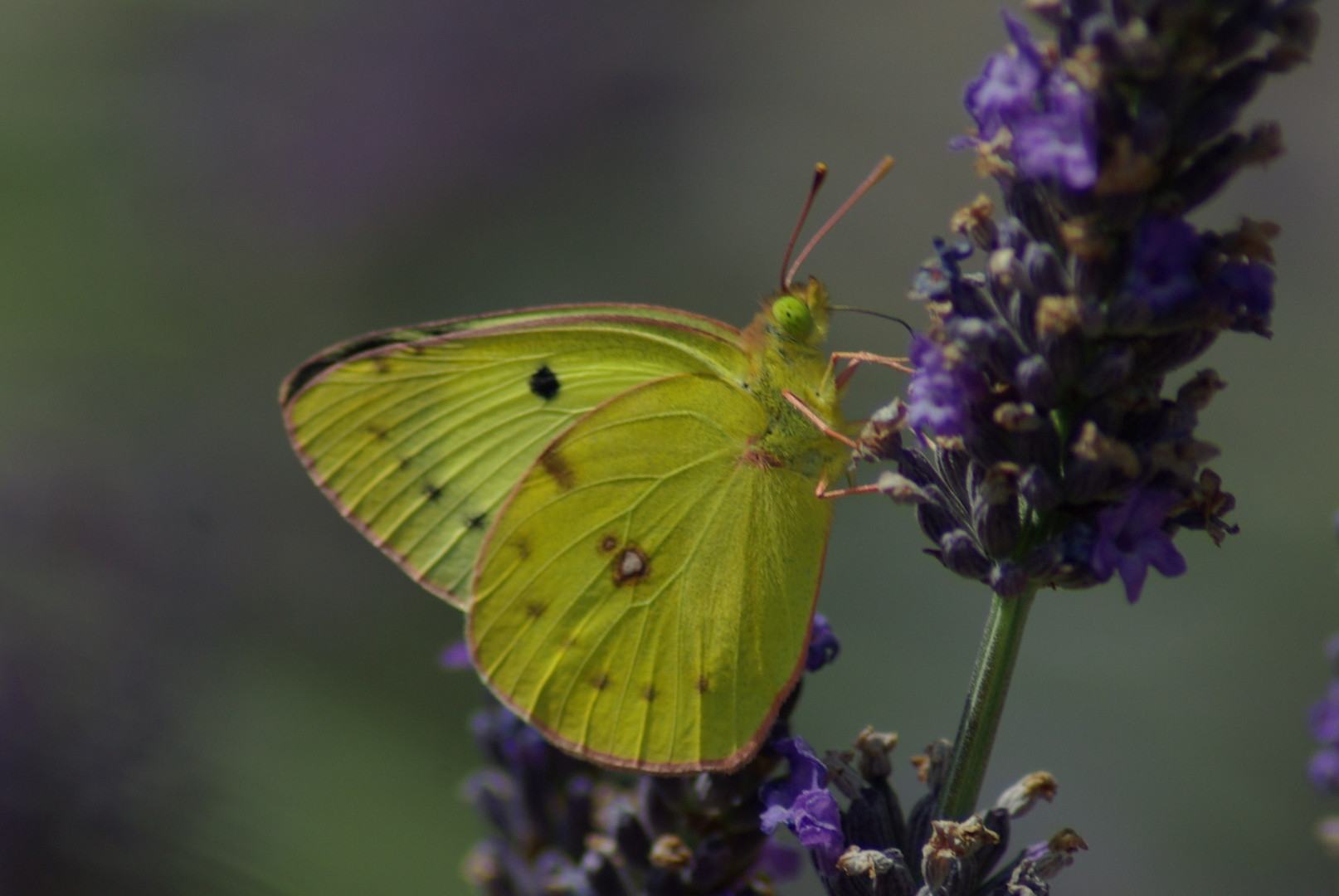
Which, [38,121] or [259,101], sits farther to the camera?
[259,101]

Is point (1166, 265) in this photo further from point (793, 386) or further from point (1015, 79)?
point (793, 386)

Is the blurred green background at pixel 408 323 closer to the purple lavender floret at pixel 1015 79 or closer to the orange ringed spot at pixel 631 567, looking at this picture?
the orange ringed spot at pixel 631 567

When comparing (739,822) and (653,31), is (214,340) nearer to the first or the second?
(653,31)

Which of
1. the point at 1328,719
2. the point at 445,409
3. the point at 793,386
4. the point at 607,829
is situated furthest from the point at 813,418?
the point at 1328,719

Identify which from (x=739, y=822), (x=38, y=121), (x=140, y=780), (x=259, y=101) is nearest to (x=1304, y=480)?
(x=739, y=822)

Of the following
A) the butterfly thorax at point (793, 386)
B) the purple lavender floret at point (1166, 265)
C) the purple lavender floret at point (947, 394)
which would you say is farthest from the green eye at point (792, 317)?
the purple lavender floret at point (1166, 265)

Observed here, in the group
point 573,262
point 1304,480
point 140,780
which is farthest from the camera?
point 573,262

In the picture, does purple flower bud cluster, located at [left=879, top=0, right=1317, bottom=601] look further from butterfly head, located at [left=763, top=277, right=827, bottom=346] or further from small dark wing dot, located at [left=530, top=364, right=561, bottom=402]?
small dark wing dot, located at [left=530, top=364, right=561, bottom=402]
